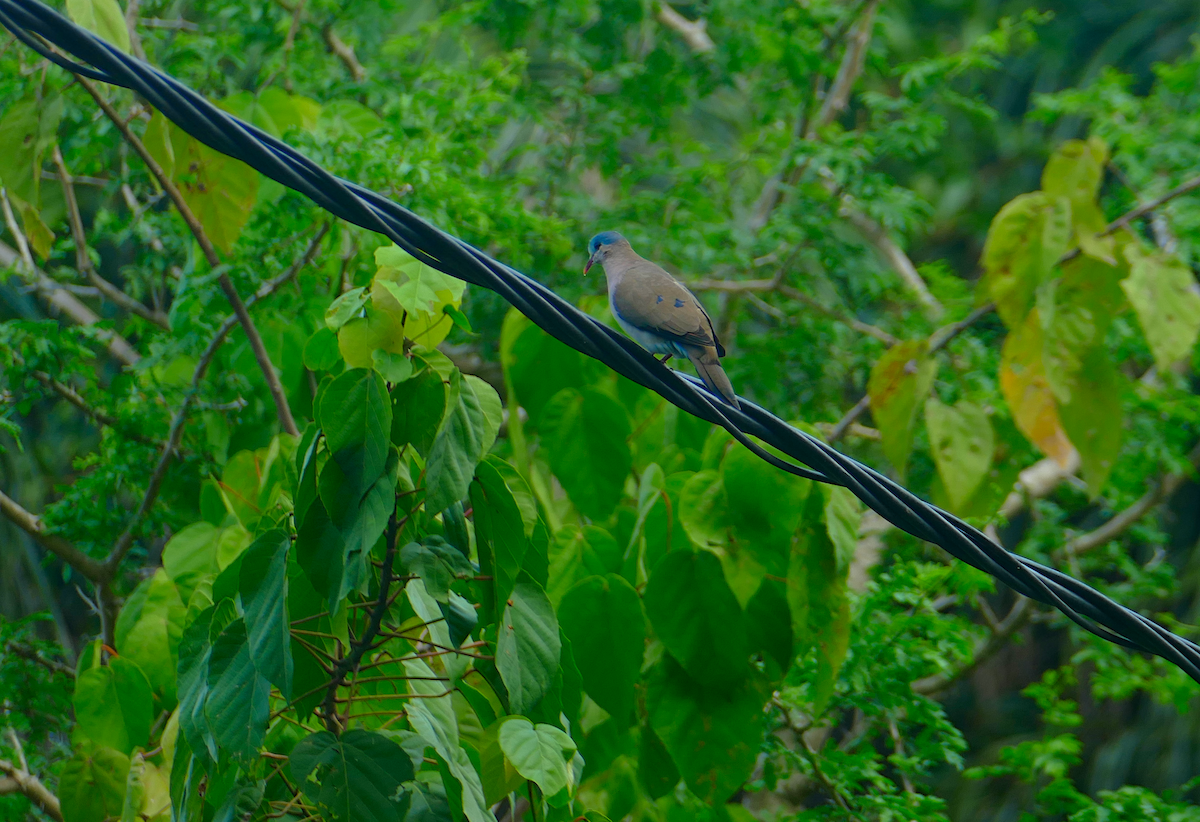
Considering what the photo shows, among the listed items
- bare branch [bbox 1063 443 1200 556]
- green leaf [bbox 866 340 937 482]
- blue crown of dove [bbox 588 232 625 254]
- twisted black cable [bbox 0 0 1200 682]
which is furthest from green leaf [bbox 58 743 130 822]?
bare branch [bbox 1063 443 1200 556]

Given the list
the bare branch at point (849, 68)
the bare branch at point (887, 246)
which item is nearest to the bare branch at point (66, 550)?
the bare branch at point (849, 68)

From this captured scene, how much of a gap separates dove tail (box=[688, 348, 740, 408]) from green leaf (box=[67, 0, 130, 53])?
50.2 inches

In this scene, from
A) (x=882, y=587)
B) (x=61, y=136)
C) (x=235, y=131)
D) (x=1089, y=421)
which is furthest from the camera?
(x=61, y=136)

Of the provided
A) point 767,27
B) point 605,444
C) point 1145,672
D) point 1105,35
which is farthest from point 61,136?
point 1105,35

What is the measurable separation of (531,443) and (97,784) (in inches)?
58.4

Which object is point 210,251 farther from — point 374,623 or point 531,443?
point 374,623

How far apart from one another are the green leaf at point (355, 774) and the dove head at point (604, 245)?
1.53m

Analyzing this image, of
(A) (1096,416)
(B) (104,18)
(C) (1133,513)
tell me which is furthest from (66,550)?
(C) (1133,513)

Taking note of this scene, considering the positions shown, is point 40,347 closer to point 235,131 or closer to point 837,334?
point 235,131

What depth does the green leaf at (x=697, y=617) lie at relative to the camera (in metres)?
2.07

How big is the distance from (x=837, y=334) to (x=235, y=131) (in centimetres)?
352

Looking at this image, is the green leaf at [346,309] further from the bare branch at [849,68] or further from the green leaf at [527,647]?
the bare branch at [849,68]

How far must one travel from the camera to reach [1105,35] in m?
10.8

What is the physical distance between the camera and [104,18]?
211 centimetres
